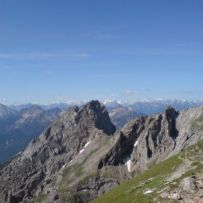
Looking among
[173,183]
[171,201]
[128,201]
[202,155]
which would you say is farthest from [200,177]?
[202,155]

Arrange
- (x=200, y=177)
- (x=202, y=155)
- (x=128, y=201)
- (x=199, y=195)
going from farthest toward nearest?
(x=202, y=155), (x=128, y=201), (x=200, y=177), (x=199, y=195)

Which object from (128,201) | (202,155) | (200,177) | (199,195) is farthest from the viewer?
(202,155)

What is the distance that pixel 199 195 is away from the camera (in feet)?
216

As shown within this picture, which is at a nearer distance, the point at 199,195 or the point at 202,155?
the point at 199,195

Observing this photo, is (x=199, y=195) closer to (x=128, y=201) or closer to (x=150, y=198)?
(x=150, y=198)

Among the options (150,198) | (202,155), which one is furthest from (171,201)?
(202,155)

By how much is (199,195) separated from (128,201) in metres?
25.9

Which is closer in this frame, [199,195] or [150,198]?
[199,195]

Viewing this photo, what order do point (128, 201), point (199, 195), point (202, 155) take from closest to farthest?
→ point (199, 195) → point (128, 201) → point (202, 155)

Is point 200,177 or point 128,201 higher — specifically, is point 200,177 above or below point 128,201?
above

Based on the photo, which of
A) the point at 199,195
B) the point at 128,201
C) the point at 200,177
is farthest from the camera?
the point at 128,201

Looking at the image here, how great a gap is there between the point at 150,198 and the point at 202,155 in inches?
1539

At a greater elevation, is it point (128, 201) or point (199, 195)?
point (199, 195)

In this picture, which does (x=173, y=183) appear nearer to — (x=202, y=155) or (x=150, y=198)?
(x=150, y=198)
